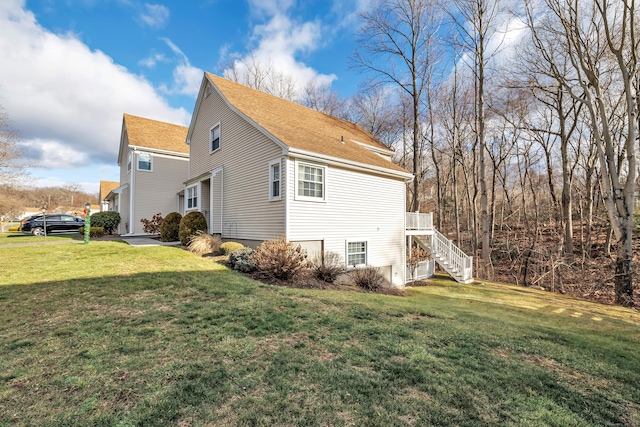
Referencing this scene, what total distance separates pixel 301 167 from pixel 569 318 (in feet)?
30.1

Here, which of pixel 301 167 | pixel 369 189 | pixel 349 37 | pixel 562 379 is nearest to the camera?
pixel 562 379

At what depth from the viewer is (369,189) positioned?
39.2 ft

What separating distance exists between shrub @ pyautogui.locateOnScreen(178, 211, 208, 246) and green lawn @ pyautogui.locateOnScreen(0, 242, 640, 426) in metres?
5.68

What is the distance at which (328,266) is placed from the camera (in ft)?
32.6

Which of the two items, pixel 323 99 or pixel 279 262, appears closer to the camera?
pixel 279 262

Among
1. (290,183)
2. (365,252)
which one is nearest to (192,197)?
(290,183)

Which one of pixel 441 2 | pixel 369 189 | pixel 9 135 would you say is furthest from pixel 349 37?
pixel 9 135

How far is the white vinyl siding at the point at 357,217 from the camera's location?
977cm

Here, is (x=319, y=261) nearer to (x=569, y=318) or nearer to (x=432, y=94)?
(x=569, y=318)

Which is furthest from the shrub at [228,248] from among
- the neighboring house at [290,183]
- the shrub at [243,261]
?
the shrub at [243,261]

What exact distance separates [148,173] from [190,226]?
8.37 meters

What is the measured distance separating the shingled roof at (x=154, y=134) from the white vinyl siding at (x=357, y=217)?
44.5ft

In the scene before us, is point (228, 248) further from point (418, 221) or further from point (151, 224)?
point (151, 224)

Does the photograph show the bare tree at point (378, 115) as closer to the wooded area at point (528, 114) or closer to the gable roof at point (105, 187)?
the wooded area at point (528, 114)
